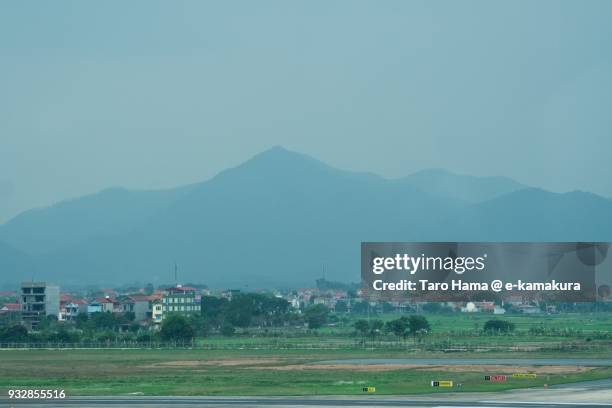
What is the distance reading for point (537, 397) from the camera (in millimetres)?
73500

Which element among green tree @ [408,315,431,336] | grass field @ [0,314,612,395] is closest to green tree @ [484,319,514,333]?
green tree @ [408,315,431,336]

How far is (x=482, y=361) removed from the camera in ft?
364

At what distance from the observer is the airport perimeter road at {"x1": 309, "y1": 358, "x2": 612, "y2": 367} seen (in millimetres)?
105875

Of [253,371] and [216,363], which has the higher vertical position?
[216,363]

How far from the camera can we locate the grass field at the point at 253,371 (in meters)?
84.0

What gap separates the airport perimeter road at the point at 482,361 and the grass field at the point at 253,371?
4.63 meters

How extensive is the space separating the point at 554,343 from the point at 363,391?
66745mm

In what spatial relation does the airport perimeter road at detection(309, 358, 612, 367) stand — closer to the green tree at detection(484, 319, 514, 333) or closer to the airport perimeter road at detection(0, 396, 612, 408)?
the airport perimeter road at detection(0, 396, 612, 408)

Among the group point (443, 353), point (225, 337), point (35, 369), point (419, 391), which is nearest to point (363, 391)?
point (419, 391)

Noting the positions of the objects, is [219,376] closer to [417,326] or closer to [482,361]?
[482,361]

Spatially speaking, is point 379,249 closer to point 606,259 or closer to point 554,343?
point 606,259

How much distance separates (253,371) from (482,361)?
898 inches

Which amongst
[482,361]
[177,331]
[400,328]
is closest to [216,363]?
[482,361]

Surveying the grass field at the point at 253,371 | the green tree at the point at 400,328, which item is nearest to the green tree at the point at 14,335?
the grass field at the point at 253,371
